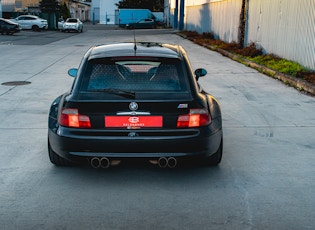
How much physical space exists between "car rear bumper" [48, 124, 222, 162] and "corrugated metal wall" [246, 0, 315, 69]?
9167 mm

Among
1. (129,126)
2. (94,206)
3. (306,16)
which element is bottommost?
(94,206)

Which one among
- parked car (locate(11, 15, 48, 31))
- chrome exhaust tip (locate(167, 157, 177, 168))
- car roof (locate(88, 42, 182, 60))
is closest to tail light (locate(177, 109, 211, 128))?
chrome exhaust tip (locate(167, 157, 177, 168))

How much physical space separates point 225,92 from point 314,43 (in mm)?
3778

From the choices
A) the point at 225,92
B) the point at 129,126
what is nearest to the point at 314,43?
the point at 225,92

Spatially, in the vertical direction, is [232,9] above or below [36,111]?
above

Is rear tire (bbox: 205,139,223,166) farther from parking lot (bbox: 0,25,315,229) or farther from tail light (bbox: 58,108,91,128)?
tail light (bbox: 58,108,91,128)

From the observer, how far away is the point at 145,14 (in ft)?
204

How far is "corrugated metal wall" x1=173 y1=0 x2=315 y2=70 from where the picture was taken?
1301 cm

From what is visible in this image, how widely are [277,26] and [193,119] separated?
12.9m

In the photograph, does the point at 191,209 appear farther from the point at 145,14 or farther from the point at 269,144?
the point at 145,14

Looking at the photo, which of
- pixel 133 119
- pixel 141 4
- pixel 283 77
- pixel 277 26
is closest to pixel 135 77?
pixel 133 119

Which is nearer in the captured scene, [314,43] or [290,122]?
[290,122]

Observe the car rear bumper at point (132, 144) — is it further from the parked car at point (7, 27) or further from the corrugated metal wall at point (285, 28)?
the parked car at point (7, 27)

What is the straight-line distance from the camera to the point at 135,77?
4645mm
